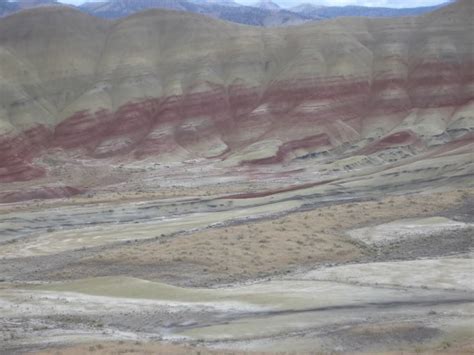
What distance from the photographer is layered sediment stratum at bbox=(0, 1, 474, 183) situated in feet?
387

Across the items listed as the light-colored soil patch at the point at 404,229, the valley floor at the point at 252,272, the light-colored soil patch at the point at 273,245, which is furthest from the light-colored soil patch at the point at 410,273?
the light-colored soil patch at the point at 404,229

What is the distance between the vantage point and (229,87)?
5207 inches

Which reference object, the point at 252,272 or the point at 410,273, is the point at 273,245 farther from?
the point at 410,273

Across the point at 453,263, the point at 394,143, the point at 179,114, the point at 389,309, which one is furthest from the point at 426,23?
the point at 389,309

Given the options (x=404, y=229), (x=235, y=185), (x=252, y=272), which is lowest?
(x=235, y=185)

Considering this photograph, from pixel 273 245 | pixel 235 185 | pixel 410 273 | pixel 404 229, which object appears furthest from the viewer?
pixel 235 185

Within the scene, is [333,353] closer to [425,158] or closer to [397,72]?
[425,158]

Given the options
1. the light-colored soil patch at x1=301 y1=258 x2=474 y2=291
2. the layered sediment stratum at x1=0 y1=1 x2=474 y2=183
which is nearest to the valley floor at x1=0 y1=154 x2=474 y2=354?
the light-colored soil patch at x1=301 y1=258 x2=474 y2=291

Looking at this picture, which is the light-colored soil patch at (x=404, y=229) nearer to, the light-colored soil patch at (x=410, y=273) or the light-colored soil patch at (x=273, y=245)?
the light-colored soil patch at (x=273, y=245)

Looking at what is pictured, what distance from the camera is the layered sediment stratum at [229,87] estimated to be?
387 ft

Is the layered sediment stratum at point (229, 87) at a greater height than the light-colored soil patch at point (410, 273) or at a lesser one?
greater

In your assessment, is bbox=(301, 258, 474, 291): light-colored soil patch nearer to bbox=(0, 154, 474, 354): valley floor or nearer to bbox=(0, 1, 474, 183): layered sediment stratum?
bbox=(0, 154, 474, 354): valley floor

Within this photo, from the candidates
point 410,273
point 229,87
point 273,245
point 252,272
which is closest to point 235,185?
point 229,87

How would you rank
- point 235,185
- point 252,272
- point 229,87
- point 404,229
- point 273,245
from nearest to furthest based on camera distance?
point 252,272
point 273,245
point 404,229
point 235,185
point 229,87
